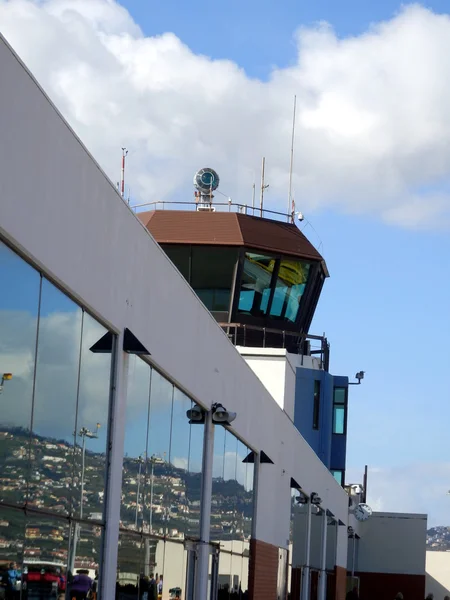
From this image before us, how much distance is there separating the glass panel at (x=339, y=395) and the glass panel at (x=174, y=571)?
29.0 m

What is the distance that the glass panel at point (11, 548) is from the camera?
380 inches

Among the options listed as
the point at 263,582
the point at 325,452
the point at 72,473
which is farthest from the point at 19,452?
the point at 325,452

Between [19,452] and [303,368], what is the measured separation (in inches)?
1264

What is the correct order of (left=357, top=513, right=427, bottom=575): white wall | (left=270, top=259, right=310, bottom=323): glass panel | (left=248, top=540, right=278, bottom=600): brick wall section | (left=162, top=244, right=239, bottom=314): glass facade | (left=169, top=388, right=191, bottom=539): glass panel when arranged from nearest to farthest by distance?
(left=169, top=388, right=191, bottom=539): glass panel, (left=248, top=540, right=278, bottom=600): brick wall section, (left=162, top=244, right=239, bottom=314): glass facade, (left=270, top=259, right=310, bottom=323): glass panel, (left=357, top=513, right=427, bottom=575): white wall

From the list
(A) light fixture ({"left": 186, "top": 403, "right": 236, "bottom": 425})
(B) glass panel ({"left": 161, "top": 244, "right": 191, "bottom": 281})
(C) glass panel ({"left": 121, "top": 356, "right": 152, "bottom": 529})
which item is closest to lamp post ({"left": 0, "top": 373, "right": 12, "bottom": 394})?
(C) glass panel ({"left": 121, "top": 356, "right": 152, "bottom": 529})

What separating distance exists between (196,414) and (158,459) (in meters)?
2.46

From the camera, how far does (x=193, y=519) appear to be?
18.0m

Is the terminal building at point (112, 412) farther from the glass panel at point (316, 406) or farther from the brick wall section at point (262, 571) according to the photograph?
the glass panel at point (316, 406)

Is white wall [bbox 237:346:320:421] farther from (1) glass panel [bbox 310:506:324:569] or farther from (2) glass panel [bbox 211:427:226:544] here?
(2) glass panel [bbox 211:427:226:544]

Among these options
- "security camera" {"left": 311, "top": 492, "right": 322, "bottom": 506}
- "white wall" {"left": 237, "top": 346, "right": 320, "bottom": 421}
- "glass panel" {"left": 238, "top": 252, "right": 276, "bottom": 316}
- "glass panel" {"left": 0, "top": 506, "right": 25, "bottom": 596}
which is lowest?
"glass panel" {"left": 0, "top": 506, "right": 25, "bottom": 596}

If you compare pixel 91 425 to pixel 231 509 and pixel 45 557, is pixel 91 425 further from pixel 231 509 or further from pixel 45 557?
pixel 231 509

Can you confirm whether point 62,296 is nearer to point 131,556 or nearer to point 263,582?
point 131,556

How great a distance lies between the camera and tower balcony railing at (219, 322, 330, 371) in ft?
118

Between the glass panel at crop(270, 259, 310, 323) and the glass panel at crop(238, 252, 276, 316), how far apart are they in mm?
439
